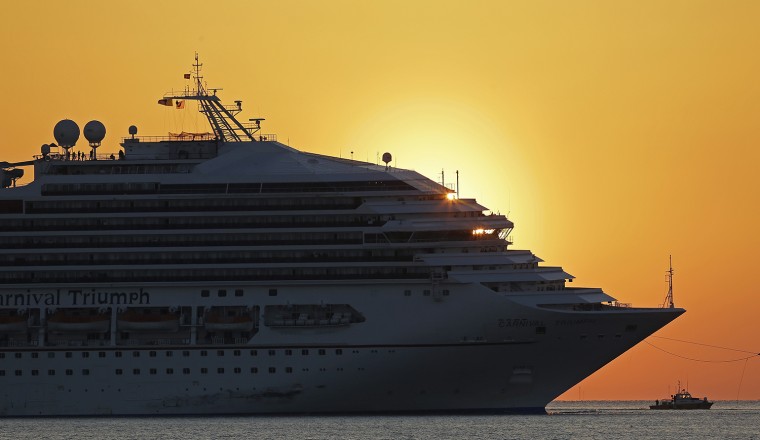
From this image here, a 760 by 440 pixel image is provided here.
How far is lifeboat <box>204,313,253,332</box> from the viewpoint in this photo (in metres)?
90.1

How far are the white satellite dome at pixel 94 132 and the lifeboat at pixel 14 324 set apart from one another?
10.8m

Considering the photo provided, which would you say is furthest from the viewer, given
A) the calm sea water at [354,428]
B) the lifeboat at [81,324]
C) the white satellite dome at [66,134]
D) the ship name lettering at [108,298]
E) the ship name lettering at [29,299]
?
the white satellite dome at [66,134]

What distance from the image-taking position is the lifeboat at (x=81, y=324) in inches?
3595

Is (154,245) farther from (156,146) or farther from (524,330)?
(524,330)

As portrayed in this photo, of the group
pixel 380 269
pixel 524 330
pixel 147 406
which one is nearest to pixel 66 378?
pixel 147 406

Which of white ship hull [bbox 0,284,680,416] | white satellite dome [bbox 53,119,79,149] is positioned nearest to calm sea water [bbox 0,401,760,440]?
white ship hull [bbox 0,284,680,416]

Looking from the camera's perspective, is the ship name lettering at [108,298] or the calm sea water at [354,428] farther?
the ship name lettering at [108,298]

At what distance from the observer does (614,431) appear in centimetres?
9100

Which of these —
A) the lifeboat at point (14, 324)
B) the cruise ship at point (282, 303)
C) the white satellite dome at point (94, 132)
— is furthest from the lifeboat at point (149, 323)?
the white satellite dome at point (94, 132)

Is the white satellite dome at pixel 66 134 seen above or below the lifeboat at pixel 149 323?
above

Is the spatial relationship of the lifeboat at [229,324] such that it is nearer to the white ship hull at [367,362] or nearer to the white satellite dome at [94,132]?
the white ship hull at [367,362]

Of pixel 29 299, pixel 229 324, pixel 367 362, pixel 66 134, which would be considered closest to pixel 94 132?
pixel 66 134

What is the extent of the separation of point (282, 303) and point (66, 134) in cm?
1615

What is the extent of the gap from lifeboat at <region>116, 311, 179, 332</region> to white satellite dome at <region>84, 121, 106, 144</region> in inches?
445
